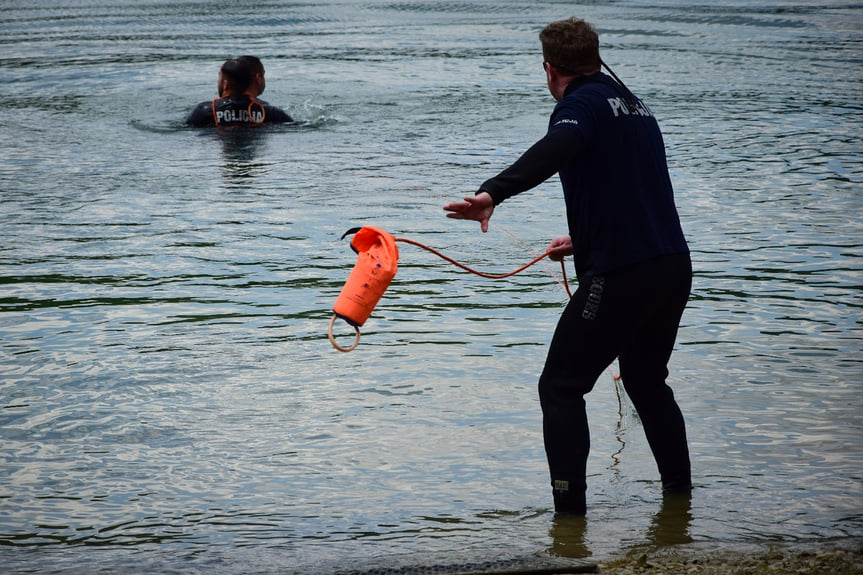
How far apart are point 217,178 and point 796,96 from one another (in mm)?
9376

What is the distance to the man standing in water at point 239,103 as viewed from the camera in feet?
47.0

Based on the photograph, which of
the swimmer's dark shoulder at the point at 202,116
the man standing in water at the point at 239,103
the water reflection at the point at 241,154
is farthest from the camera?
the swimmer's dark shoulder at the point at 202,116

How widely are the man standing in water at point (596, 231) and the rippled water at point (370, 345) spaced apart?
1.86 ft

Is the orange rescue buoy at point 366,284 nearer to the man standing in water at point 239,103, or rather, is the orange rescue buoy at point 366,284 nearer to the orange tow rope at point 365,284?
the orange tow rope at point 365,284

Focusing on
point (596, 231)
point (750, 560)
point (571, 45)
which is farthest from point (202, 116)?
point (750, 560)

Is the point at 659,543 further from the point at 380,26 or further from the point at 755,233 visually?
the point at 380,26

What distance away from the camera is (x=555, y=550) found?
4367mm

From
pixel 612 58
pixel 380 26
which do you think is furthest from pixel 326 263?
pixel 380 26

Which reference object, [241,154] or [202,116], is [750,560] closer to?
[241,154]

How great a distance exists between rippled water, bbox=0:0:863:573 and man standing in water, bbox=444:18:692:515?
566mm

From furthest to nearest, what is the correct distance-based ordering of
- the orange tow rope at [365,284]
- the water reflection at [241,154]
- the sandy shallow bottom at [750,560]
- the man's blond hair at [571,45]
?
1. the water reflection at [241,154]
2. the orange tow rope at [365,284]
3. the man's blond hair at [571,45]
4. the sandy shallow bottom at [750,560]

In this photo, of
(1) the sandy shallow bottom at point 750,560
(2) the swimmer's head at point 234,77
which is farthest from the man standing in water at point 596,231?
(2) the swimmer's head at point 234,77

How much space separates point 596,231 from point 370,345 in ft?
9.95

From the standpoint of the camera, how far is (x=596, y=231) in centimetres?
436
